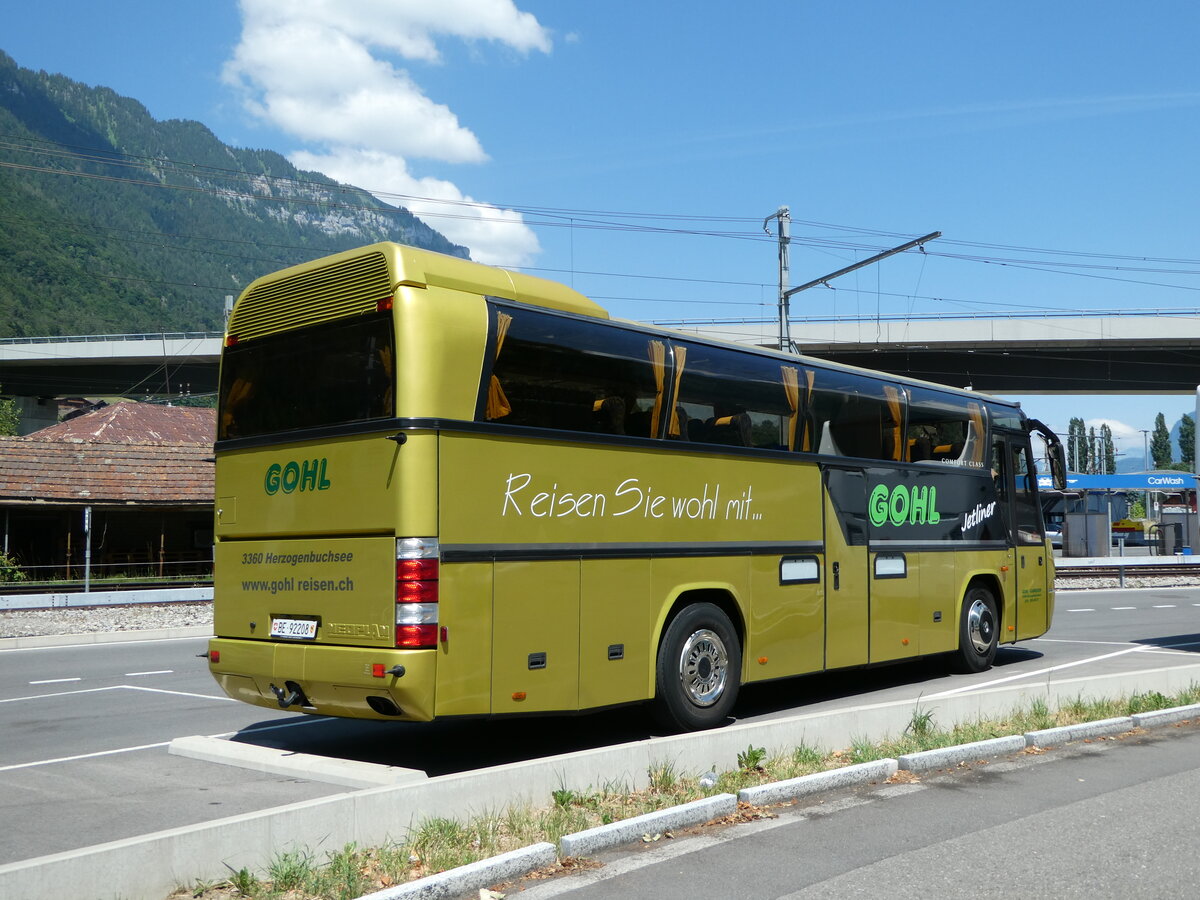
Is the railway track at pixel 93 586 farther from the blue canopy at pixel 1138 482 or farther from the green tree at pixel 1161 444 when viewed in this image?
the green tree at pixel 1161 444

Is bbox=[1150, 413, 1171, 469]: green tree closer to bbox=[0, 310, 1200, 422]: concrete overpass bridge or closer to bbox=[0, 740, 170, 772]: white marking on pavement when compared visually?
bbox=[0, 310, 1200, 422]: concrete overpass bridge

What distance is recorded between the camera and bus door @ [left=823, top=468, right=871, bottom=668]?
11.2 m

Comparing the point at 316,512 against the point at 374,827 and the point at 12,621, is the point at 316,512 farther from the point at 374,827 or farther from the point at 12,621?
the point at 12,621

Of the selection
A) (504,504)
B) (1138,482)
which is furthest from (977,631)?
(1138,482)

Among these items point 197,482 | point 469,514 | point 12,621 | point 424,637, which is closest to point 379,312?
point 469,514

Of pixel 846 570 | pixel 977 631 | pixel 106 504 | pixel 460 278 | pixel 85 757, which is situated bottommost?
pixel 85 757

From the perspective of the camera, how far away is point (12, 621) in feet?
75.6

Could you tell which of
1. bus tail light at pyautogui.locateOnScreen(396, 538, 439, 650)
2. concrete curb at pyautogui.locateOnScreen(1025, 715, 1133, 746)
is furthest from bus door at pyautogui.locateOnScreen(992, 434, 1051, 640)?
bus tail light at pyautogui.locateOnScreen(396, 538, 439, 650)

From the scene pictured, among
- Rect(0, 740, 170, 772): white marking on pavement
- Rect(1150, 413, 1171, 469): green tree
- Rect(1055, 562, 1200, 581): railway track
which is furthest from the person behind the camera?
Rect(1150, 413, 1171, 469): green tree

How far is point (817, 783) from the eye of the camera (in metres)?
7.54

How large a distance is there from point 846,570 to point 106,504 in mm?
29324

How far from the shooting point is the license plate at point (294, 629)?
8.15 m

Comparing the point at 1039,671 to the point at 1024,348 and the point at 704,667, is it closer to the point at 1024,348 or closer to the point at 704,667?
the point at 704,667

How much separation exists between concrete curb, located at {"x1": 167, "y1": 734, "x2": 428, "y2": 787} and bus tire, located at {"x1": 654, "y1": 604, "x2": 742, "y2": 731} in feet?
7.97
